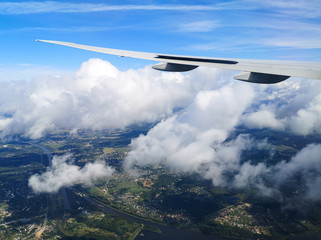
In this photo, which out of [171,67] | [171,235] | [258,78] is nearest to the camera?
[258,78]

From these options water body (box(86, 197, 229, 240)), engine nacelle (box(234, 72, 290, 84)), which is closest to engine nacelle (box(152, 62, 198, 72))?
engine nacelle (box(234, 72, 290, 84))

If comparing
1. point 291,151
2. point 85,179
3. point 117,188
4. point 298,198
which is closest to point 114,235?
point 117,188

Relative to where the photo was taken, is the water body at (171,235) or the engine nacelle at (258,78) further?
the water body at (171,235)

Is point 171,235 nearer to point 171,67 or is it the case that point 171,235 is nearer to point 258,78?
point 171,67

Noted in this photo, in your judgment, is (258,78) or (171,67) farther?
(171,67)

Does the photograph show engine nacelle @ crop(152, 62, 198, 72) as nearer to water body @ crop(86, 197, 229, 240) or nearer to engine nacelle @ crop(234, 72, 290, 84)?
engine nacelle @ crop(234, 72, 290, 84)

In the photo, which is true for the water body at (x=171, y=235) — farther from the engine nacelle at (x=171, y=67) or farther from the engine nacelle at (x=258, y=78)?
the engine nacelle at (x=258, y=78)

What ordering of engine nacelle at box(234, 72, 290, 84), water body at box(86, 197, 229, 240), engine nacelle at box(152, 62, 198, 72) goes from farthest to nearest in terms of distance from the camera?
water body at box(86, 197, 229, 240) < engine nacelle at box(152, 62, 198, 72) < engine nacelle at box(234, 72, 290, 84)

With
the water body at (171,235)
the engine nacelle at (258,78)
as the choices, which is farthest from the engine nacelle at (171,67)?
the water body at (171,235)

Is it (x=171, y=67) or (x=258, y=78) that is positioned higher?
(x=171, y=67)

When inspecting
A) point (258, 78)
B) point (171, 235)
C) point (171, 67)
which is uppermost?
point (171, 67)

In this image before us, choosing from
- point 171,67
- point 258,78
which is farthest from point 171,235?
point 258,78

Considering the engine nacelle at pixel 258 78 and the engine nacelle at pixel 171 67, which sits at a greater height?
the engine nacelle at pixel 171 67

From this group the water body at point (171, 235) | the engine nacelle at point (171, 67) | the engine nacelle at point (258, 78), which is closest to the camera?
the engine nacelle at point (258, 78)
